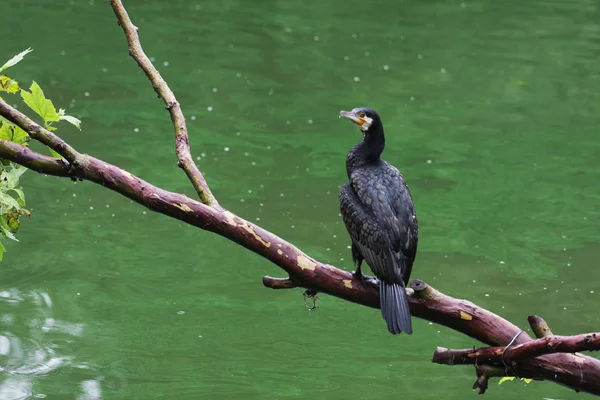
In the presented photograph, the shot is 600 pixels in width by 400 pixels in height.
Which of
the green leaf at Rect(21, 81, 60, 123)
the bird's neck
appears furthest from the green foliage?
the bird's neck

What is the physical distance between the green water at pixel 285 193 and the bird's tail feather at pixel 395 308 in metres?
1.87

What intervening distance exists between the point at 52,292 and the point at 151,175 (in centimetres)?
185

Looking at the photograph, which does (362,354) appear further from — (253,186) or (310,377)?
(253,186)

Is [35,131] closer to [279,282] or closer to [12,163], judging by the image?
[12,163]

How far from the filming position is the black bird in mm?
3139

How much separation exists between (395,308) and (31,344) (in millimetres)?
2671

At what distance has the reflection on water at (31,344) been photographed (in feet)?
14.9

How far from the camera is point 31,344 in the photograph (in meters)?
4.93

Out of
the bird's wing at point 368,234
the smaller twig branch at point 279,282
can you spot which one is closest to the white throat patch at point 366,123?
the bird's wing at point 368,234

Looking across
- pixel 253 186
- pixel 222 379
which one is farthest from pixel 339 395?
pixel 253 186

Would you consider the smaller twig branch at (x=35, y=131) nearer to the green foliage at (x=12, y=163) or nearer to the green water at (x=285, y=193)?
the green foliage at (x=12, y=163)

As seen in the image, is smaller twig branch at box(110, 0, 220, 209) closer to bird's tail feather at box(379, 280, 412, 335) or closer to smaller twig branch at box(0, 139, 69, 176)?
smaller twig branch at box(0, 139, 69, 176)

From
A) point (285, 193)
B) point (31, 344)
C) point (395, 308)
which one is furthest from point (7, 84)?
point (285, 193)

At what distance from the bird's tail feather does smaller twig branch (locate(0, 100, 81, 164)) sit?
990 millimetres
